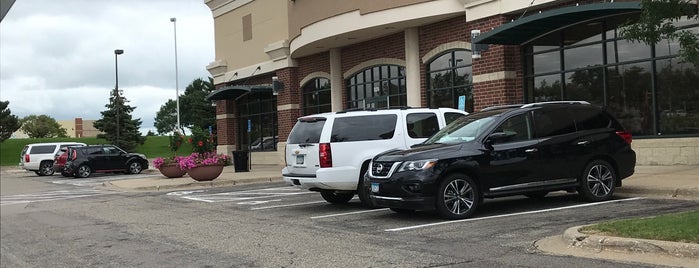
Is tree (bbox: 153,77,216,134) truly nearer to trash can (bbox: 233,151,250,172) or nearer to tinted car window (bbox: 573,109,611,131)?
trash can (bbox: 233,151,250,172)

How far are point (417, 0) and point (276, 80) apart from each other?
10884 mm

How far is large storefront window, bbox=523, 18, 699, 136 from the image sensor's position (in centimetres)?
1520

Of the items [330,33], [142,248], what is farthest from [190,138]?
[142,248]

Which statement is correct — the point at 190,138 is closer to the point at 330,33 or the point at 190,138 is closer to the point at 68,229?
the point at 330,33

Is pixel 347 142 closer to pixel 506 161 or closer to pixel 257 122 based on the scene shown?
pixel 506 161

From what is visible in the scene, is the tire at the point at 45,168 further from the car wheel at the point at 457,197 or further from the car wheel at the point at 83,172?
the car wheel at the point at 457,197

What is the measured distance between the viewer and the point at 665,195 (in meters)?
11.1

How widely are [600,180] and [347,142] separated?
4.29 meters

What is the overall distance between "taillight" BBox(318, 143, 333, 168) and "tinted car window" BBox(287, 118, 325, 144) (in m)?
0.21

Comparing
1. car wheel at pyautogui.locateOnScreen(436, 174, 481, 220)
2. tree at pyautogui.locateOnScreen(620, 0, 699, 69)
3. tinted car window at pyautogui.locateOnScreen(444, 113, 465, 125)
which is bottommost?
car wheel at pyautogui.locateOnScreen(436, 174, 481, 220)

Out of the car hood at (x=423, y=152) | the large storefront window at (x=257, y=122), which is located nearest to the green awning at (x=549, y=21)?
the car hood at (x=423, y=152)

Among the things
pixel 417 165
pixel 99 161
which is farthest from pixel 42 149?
pixel 417 165

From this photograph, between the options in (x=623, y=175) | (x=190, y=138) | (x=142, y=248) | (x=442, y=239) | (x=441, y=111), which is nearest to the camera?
(x=442, y=239)

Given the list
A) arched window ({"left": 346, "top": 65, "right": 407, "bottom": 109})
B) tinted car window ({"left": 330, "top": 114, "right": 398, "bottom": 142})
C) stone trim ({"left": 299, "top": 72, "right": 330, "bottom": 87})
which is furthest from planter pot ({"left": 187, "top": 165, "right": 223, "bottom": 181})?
tinted car window ({"left": 330, "top": 114, "right": 398, "bottom": 142})
